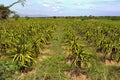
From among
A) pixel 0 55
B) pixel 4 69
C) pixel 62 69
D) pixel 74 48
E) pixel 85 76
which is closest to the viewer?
pixel 4 69

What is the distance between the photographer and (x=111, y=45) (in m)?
18.5

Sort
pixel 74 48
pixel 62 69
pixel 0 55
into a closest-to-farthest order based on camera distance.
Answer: pixel 62 69
pixel 74 48
pixel 0 55

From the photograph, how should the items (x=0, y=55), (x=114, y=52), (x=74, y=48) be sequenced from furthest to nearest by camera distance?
(x=0, y=55)
(x=114, y=52)
(x=74, y=48)

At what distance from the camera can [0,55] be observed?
65.7 ft

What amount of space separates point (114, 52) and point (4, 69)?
14.3 m

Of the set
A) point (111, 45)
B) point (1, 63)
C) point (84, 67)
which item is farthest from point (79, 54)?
point (1, 63)

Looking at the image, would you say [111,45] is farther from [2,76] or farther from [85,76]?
[2,76]

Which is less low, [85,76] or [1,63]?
[1,63]

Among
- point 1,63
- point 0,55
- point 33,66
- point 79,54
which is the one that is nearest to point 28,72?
point 33,66

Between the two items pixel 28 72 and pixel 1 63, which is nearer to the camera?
pixel 1 63

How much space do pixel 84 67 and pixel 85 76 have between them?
1.57 m

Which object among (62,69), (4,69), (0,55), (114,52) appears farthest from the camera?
(0,55)

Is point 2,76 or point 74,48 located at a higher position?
point 2,76

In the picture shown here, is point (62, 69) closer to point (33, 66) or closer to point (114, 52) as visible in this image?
point (33, 66)
